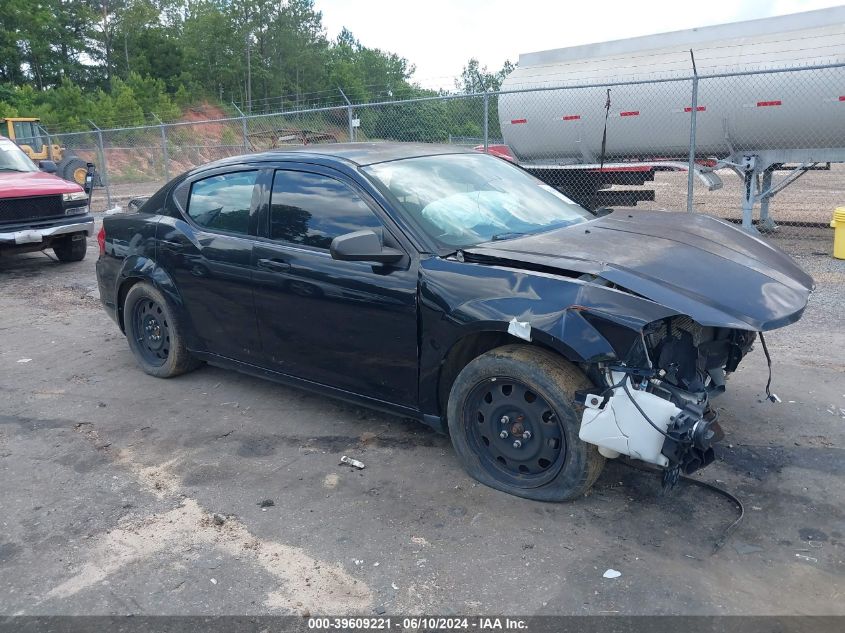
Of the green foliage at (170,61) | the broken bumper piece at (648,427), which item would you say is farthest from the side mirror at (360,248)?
the green foliage at (170,61)

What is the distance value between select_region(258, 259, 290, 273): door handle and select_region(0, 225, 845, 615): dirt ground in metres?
1.01

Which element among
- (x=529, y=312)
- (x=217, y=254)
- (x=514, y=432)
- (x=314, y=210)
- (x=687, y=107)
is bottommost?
(x=514, y=432)

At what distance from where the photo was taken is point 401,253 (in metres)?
3.74

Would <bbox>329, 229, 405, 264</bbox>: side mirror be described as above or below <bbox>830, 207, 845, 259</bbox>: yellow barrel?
above

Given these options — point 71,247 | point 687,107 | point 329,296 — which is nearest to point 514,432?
point 329,296

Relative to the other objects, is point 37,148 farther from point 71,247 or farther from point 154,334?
point 154,334

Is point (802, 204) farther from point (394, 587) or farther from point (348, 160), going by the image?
point (394, 587)

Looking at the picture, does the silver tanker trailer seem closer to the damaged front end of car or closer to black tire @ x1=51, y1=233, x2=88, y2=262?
black tire @ x1=51, y1=233, x2=88, y2=262

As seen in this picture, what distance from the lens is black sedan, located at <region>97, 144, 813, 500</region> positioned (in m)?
3.12

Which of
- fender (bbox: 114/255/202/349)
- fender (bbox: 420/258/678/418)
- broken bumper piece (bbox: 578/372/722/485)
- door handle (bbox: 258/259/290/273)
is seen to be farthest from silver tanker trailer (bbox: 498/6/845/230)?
broken bumper piece (bbox: 578/372/722/485)

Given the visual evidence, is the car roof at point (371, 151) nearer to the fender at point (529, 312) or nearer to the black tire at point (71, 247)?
the fender at point (529, 312)

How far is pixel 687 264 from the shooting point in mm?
3479

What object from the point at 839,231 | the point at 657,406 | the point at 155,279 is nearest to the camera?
the point at 657,406

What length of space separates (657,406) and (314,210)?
7.40 ft
